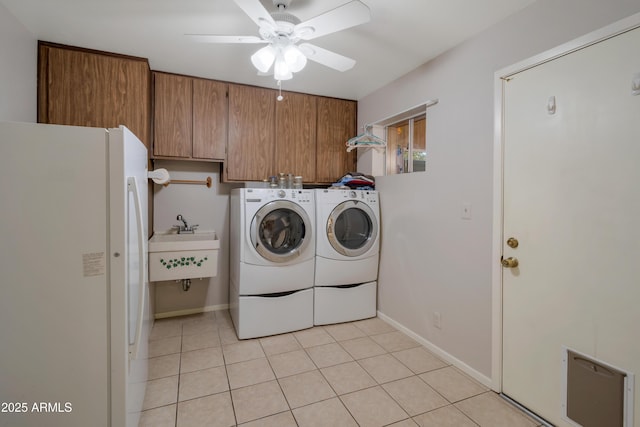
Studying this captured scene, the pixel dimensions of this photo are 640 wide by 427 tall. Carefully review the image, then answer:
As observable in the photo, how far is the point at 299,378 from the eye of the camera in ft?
6.56

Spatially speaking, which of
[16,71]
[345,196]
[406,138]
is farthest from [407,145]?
[16,71]

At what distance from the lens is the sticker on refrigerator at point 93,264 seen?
120 cm

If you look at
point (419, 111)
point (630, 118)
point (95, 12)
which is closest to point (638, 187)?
point (630, 118)

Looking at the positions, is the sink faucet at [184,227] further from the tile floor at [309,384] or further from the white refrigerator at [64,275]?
the white refrigerator at [64,275]

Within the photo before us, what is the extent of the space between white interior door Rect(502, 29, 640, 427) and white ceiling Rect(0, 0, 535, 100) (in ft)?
1.85

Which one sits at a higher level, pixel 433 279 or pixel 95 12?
pixel 95 12

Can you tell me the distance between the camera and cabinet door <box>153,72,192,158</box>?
262 centimetres

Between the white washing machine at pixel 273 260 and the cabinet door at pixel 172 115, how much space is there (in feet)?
2.29

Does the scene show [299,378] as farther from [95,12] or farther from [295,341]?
[95,12]

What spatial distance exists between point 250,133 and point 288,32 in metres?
1.45

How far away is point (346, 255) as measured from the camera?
284 centimetres

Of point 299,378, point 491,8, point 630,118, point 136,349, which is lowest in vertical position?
point 299,378

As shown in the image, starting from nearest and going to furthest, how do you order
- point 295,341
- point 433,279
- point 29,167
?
point 29,167 → point 433,279 → point 295,341

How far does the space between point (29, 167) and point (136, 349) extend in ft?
2.89
